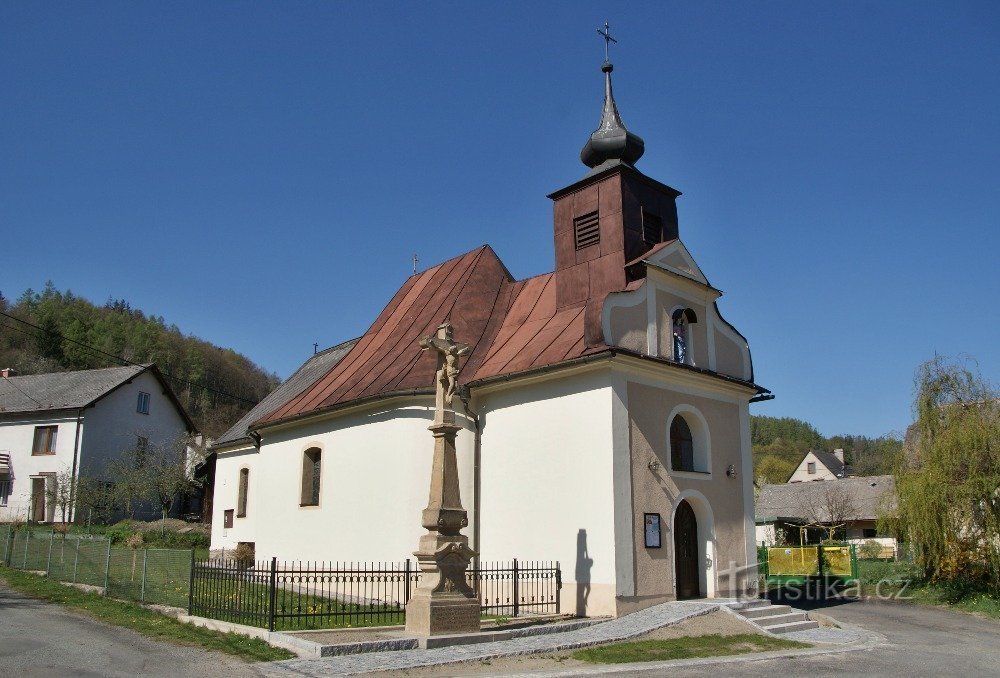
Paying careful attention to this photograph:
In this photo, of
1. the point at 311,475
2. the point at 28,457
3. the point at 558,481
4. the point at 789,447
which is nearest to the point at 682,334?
the point at 558,481

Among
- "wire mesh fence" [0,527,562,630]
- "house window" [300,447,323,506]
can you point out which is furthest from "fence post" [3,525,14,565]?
"house window" [300,447,323,506]

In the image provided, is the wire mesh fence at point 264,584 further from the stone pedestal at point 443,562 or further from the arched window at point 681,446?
the arched window at point 681,446

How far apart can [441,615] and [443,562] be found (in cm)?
85

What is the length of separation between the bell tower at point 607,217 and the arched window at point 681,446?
3.40 metres

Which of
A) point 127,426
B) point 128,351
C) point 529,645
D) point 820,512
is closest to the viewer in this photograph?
point 529,645

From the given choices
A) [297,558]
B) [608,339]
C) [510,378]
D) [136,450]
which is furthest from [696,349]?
[136,450]

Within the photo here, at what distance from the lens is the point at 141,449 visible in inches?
1663

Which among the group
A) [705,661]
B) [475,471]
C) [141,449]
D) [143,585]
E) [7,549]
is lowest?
[705,661]

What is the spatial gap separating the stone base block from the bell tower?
26.1ft

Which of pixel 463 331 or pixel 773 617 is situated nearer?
pixel 773 617

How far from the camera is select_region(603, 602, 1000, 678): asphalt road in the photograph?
11.6 m

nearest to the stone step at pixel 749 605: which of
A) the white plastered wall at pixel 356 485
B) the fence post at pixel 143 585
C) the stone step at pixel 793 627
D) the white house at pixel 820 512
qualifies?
the stone step at pixel 793 627

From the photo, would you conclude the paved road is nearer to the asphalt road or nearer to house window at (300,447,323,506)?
the asphalt road

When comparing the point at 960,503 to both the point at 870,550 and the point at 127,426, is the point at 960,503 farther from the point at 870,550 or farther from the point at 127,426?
the point at 127,426
